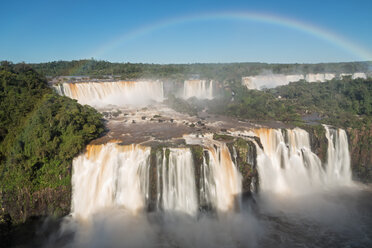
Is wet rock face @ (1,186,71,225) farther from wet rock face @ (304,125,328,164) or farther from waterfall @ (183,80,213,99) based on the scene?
waterfall @ (183,80,213,99)

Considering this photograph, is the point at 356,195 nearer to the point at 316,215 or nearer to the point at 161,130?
the point at 316,215

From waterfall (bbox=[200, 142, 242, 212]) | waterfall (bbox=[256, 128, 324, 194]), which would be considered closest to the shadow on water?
waterfall (bbox=[200, 142, 242, 212])

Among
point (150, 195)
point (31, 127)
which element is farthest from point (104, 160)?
point (31, 127)

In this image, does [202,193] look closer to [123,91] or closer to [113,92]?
[113,92]

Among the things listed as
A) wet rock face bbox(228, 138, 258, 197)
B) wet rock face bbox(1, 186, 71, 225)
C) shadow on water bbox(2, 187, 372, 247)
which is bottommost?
shadow on water bbox(2, 187, 372, 247)

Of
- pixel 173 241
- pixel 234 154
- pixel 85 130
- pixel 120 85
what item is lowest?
pixel 173 241

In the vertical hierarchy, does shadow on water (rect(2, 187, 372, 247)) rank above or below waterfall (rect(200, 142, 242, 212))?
below
